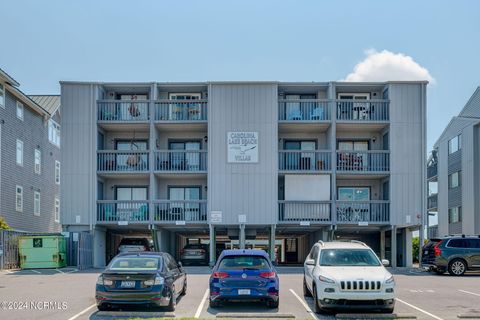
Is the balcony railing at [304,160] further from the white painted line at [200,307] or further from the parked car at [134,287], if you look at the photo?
the parked car at [134,287]

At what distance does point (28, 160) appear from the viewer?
38.1 metres

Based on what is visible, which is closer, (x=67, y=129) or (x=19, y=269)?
(x=19, y=269)

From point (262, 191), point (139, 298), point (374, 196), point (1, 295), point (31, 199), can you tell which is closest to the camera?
point (139, 298)

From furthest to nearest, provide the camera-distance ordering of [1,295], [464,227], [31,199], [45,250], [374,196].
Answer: [464,227]
[31,199]
[374,196]
[45,250]
[1,295]

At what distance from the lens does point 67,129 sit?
105ft

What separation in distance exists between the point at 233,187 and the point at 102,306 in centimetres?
1813

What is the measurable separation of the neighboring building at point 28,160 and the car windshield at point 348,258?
22.8 meters

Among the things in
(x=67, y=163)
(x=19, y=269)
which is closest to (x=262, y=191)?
(x=67, y=163)

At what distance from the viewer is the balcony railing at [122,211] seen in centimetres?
3219

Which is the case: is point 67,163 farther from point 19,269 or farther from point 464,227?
point 464,227

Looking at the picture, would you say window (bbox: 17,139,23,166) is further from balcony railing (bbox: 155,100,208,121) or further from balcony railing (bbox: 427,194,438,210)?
balcony railing (bbox: 427,194,438,210)

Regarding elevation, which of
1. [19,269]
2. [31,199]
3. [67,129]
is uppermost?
[67,129]

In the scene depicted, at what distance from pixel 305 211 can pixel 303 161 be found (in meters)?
2.59

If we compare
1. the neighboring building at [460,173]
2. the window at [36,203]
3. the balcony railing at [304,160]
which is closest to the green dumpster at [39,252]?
the window at [36,203]
